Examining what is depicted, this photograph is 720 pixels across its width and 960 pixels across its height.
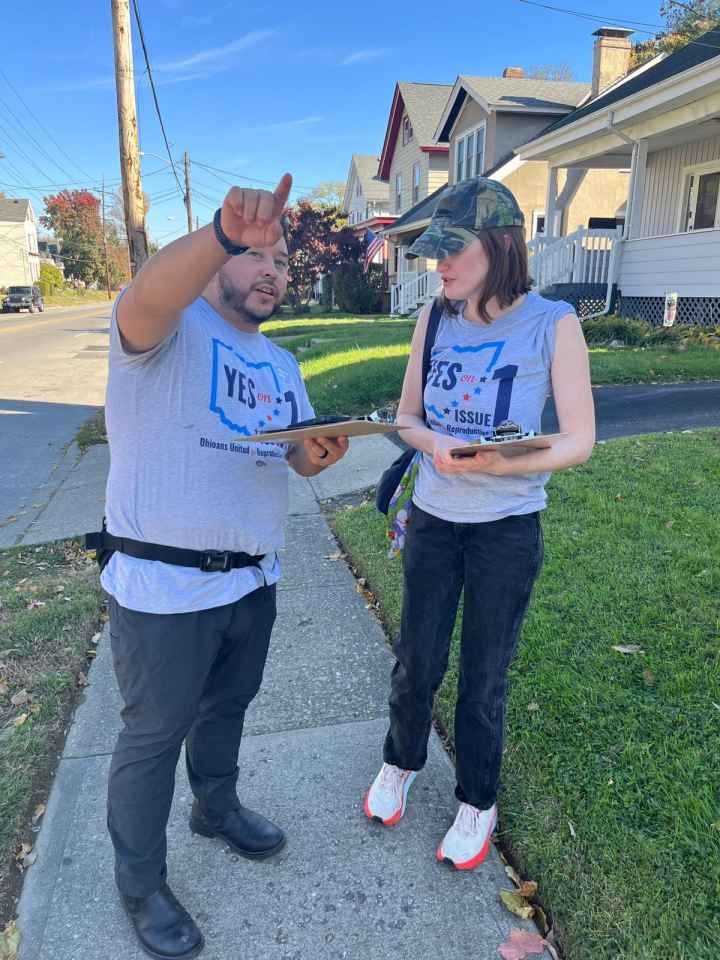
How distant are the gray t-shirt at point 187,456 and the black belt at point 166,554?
0.02m

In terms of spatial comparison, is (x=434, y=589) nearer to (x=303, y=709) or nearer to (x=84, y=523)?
(x=303, y=709)

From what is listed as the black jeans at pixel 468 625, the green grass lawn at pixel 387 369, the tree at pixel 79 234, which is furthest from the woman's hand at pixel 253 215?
the tree at pixel 79 234

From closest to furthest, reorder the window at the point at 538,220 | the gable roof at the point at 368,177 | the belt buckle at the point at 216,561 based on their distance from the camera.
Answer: the belt buckle at the point at 216,561 < the window at the point at 538,220 < the gable roof at the point at 368,177

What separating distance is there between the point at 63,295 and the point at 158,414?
70.6 m

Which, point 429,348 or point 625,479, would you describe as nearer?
point 429,348

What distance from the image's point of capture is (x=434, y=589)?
2.18 m

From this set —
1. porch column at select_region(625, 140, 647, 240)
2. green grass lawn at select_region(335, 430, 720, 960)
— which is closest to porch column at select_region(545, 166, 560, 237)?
porch column at select_region(625, 140, 647, 240)

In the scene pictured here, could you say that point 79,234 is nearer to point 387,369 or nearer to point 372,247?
point 372,247

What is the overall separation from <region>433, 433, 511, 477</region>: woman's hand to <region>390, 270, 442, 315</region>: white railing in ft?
68.7

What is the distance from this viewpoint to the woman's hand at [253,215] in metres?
1.36

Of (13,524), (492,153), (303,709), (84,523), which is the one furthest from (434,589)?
(492,153)

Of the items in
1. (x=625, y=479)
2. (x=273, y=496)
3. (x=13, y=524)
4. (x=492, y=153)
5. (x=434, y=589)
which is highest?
(x=492, y=153)

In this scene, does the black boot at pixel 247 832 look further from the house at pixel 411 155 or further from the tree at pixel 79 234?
the tree at pixel 79 234

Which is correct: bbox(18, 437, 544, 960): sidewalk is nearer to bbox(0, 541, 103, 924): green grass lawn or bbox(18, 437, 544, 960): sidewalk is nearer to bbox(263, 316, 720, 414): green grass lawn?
bbox(0, 541, 103, 924): green grass lawn
